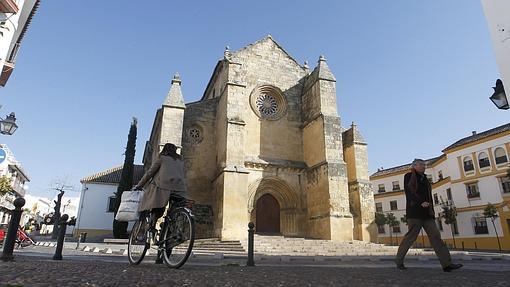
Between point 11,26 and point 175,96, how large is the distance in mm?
7213

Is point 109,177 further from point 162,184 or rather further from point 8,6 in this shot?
point 162,184

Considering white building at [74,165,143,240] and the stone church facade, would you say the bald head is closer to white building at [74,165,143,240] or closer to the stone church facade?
the stone church facade

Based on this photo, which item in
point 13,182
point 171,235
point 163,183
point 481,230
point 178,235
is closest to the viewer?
point 178,235

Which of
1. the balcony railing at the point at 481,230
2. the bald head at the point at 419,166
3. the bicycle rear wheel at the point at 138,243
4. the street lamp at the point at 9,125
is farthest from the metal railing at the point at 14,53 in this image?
the balcony railing at the point at 481,230

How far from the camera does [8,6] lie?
9742mm

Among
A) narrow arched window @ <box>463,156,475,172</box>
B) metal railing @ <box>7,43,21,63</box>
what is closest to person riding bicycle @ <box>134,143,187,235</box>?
metal railing @ <box>7,43,21,63</box>

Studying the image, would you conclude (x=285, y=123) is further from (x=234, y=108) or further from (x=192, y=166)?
(x=192, y=166)

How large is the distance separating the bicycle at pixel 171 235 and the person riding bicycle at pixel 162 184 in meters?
0.13

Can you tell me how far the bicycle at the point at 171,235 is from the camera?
12.6ft

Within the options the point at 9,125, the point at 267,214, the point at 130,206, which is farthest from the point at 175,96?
the point at 130,206

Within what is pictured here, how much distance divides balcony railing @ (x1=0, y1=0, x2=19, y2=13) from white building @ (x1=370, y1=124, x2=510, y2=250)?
104 ft

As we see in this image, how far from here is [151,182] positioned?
14.8ft

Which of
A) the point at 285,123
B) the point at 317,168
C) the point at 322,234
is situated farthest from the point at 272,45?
the point at 322,234

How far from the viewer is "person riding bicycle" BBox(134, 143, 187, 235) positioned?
13.9 ft
